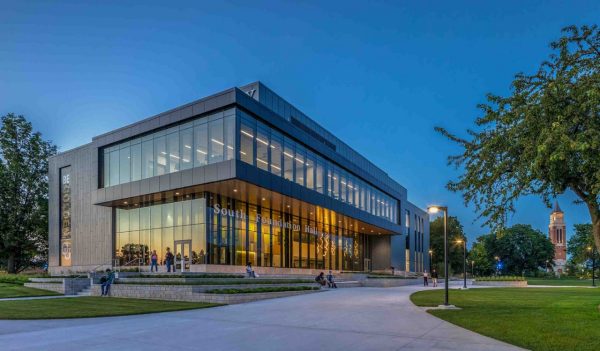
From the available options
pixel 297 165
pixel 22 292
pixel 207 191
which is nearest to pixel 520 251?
pixel 297 165

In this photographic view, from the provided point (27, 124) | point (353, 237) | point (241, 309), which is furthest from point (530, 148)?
point (27, 124)

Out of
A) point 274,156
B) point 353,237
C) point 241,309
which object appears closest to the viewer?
point 241,309

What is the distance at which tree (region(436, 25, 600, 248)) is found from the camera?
448 inches

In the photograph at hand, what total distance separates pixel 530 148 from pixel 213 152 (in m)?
21.6

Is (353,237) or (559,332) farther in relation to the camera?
(353,237)

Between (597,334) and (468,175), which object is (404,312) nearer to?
(468,175)

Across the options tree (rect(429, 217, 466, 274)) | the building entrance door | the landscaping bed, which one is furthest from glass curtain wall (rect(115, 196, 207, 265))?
tree (rect(429, 217, 466, 274))

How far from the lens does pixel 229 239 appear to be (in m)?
34.3

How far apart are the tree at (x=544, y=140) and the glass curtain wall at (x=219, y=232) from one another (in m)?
21.2

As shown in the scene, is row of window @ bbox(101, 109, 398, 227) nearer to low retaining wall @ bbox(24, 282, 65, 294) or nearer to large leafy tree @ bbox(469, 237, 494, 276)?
low retaining wall @ bbox(24, 282, 65, 294)

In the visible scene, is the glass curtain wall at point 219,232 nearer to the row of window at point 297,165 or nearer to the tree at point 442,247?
the row of window at point 297,165

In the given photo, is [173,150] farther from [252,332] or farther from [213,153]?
[252,332]

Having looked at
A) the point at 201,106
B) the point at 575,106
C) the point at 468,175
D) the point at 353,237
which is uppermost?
the point at 201,106

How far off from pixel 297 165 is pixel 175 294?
18531 mm
